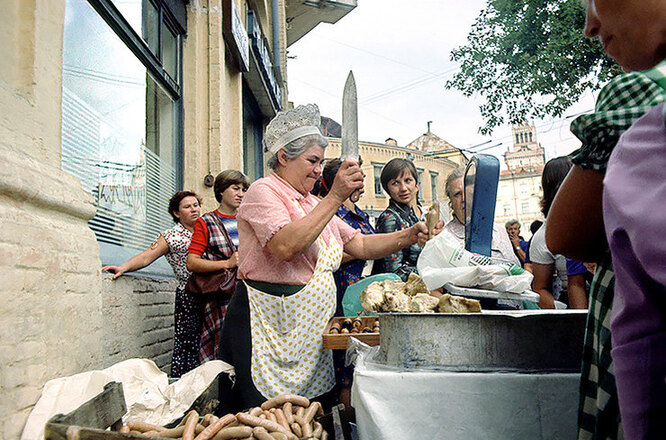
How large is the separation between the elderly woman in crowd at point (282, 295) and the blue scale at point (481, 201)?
21.1 inches

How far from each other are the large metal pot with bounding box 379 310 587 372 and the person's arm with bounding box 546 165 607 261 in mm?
446

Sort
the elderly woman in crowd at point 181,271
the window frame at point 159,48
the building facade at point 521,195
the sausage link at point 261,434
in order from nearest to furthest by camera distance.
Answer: the sausage link at point 261,434, the elderly woman in crowd at point 181,271, the window frame at point 159,48, the building facade at point 521,195

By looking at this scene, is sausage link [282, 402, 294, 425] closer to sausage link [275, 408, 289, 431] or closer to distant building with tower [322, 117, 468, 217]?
sausage link [275, 408, 289, 431]

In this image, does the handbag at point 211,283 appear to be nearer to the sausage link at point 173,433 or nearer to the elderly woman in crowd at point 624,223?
the sausage link at point 173,433

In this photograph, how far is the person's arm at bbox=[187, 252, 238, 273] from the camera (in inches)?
161

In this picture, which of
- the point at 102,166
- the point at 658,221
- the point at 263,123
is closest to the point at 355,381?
the point at 658,221

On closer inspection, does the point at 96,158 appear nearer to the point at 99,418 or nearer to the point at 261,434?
Answer: the point at 99,418

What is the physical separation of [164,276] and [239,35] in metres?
4.25

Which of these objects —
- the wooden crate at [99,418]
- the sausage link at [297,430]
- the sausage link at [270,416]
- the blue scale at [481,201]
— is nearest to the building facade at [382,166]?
the blue scale at [481,201]

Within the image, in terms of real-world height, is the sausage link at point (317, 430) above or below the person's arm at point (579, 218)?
below

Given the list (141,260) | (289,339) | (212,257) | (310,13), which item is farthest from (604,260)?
(310,13)

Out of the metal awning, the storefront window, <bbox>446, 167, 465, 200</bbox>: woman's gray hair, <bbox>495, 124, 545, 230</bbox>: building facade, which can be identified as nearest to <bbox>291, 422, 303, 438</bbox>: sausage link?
<bbox>446, 167, 465, 200</bbox>: woman's gray hair

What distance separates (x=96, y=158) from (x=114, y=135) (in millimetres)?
562

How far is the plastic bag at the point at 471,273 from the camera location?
215cm
